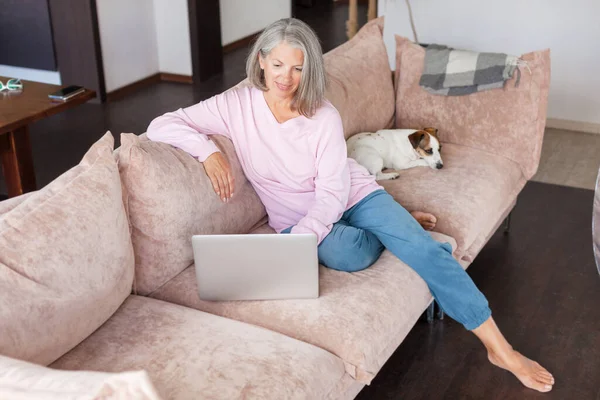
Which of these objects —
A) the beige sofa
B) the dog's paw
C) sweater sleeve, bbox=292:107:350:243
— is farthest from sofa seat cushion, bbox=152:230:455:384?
the dog's paw

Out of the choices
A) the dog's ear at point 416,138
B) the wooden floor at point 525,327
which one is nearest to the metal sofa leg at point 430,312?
the wooden floor at point 525,327

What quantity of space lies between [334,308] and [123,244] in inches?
23.3

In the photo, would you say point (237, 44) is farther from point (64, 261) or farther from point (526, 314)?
point (64, 261)

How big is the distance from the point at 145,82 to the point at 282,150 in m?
3.64

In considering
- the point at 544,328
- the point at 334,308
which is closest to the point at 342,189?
the point at 334,308

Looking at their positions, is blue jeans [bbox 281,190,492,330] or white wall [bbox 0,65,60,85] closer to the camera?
blue jeans [bbox 281,190,492,330]

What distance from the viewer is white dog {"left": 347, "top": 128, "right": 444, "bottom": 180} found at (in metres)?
2.96

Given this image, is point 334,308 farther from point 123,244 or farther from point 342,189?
point 123,244

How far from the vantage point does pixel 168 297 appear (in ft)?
7.09

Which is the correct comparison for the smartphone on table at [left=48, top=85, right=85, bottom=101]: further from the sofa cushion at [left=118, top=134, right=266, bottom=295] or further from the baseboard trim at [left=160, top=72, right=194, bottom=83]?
the baseboard trim at [left=160, top=72, right=194, bottom=83]

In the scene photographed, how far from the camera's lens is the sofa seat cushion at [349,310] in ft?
6.31

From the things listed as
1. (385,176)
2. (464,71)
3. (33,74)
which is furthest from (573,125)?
(33,74)

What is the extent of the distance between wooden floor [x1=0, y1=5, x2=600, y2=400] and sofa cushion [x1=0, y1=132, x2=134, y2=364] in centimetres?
95

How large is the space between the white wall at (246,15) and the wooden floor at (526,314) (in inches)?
92.7
